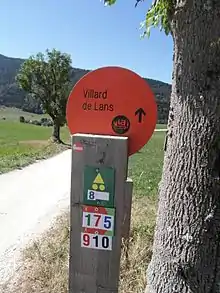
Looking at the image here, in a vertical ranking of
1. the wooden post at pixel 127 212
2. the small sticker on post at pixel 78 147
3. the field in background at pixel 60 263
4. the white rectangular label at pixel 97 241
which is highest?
the small sticker on post at pixel 78 147

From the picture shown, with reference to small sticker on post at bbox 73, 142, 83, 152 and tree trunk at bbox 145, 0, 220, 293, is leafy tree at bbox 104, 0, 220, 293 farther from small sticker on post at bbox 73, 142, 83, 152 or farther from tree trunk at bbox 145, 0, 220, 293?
small sticker on post at bbox 73, 142, 83, 152

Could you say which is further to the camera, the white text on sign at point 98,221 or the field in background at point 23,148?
the field in background at point 23,148

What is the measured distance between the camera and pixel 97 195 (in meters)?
2.67

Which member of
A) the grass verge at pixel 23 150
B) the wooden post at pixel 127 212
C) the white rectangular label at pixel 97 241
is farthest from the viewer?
the grass verge at pixel 23 150

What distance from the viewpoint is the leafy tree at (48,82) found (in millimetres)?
38625

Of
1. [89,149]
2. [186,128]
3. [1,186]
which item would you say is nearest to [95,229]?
[89,149]

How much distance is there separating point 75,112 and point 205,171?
0.98 m

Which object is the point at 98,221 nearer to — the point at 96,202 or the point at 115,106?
the point at 96,202

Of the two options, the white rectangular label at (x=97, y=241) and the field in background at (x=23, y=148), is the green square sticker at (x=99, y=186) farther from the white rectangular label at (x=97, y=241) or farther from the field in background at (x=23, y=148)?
the field in background at (x=23, y=148)

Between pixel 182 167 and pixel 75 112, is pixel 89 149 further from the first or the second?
pixel 182 167

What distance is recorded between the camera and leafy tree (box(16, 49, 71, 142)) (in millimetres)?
38625

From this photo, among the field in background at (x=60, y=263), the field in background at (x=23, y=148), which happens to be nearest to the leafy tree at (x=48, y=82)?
the field in background at (x=23, y=148)

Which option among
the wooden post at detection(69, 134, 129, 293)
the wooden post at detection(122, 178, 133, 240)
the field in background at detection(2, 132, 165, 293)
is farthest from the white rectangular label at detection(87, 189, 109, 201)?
the wooden post at detection(122, 178, 133, 240)

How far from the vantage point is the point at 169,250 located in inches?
97.9
